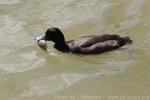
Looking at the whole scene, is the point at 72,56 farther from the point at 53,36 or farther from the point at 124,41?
the point at 124,41

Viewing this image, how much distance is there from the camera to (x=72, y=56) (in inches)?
434

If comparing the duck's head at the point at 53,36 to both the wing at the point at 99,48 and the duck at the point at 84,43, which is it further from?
the wing at the point at 99,48

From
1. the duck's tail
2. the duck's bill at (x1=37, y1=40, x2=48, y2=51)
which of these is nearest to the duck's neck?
the duck's bill at (x1=37, y1=40, x2=48, y2=51)

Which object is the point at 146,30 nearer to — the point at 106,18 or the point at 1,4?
the point at 106,18

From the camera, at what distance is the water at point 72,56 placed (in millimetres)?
9594

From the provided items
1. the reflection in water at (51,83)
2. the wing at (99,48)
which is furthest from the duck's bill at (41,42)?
the reflection in water at (51,83)

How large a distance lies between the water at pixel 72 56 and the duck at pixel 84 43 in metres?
0.14

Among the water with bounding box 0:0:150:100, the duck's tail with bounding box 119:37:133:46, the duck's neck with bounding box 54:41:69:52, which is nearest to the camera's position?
the water with bounding box 0:0:150:100

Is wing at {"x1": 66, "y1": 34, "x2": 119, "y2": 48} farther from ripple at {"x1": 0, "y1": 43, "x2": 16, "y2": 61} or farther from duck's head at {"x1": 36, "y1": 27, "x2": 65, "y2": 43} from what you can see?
ripple at {"x1": 0, "y1": 43, "x2": 16, "y2": 61}

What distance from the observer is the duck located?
35.7 ft

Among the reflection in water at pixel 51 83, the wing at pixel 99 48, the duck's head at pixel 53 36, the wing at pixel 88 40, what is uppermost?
the duck's head at pixel 53 36

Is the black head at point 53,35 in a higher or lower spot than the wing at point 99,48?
higher

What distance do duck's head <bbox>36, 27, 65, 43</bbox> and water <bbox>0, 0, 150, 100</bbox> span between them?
1.19ft

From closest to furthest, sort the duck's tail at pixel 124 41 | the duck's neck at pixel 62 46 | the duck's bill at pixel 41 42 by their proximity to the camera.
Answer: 1. the duck's bill at pixel 41 42
2. the duck's neck at pixel 62 46
3. the duck's tail at pixel 124 41
